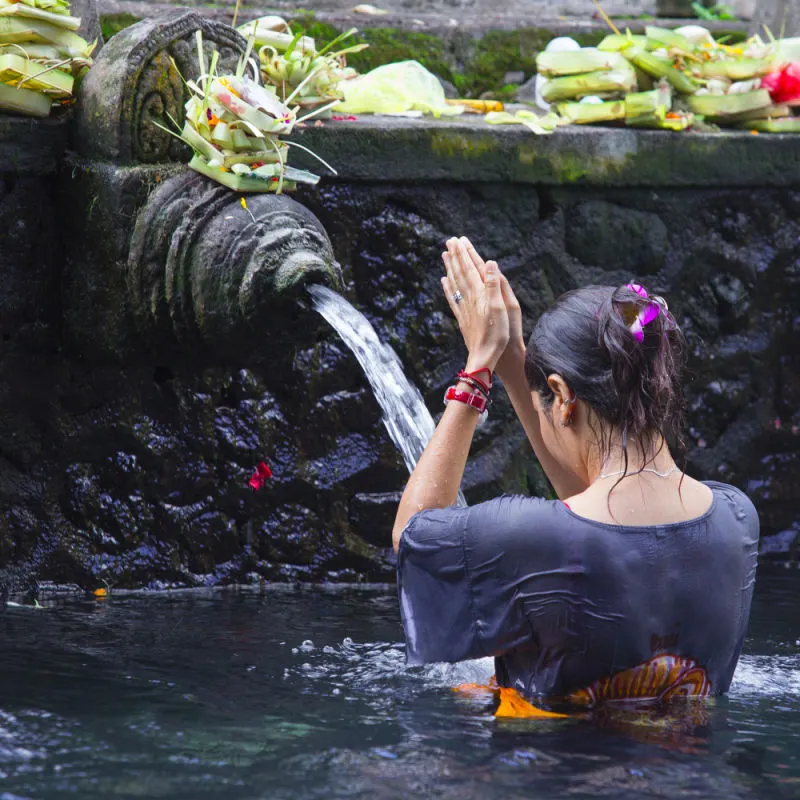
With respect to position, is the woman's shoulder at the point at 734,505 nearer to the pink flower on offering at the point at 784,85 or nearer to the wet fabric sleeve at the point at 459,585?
the wet fabric sleeve at the point at 459,585

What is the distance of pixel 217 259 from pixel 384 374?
63 cm

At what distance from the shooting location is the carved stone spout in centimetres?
392

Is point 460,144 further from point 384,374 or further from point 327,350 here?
point 384,374

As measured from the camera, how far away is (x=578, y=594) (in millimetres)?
2719

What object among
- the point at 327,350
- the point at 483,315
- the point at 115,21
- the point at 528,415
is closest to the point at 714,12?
the point at 115,21

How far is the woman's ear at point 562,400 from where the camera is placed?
277cm

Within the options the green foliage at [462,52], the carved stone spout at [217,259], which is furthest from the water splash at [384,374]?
the green foliage at [462,52]

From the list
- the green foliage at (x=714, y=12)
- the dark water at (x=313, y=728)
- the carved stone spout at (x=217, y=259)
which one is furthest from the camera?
the green foliage at (x=714, y=12)

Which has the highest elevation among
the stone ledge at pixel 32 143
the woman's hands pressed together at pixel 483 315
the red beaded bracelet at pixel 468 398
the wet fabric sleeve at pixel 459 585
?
the stone ledge at pixel 32 143

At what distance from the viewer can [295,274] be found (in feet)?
12.7

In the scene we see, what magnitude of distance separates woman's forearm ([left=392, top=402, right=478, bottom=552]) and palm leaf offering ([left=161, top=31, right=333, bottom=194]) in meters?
1.52

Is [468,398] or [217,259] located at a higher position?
[217,259]

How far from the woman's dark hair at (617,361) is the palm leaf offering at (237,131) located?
1624 mm

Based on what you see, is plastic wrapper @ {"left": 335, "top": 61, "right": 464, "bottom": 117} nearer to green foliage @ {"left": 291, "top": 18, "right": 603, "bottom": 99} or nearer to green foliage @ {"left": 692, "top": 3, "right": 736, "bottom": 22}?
green foliage @ {"left": 291, "top": 18, "right": 603, "bottom": 99}
